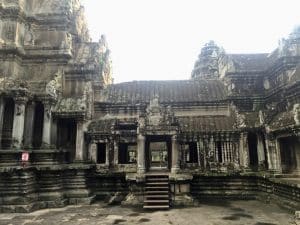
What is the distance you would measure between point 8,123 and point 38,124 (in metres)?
1.78

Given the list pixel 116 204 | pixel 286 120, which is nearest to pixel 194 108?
pixel 286 120

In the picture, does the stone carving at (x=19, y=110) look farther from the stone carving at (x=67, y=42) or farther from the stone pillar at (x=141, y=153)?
the stone pillar at (x=141, y=153)

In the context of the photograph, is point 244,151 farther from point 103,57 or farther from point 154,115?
point 103,57

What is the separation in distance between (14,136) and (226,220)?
12.2 metres

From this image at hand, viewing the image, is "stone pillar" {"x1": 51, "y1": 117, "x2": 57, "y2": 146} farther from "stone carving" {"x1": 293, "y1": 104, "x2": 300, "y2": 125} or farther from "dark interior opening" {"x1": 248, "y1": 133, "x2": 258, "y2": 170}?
"stone carving" {"x1": 293, "y1": 104, "x2": 300, "y2": 125}

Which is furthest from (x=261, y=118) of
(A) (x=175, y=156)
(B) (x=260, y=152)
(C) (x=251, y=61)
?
(C) (x=251, y=61)

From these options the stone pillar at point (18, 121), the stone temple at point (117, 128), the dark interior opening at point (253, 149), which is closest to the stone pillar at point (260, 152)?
the stone temple at point (117, 128)

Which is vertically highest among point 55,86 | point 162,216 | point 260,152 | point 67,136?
point 55,86

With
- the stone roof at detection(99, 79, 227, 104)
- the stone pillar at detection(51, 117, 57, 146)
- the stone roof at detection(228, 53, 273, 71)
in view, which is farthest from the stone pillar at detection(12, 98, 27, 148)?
the stone roof at detection(228, 53, 273, 71)

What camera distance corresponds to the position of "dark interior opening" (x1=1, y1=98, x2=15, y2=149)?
17.2 meters

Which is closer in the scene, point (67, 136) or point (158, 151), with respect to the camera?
point (67, 136)

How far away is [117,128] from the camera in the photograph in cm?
2041

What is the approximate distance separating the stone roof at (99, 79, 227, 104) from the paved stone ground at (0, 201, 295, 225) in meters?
8.83

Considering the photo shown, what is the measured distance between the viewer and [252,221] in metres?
12.1
